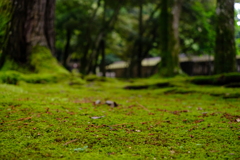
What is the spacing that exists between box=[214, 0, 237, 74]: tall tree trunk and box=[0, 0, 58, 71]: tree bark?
5.91 metres

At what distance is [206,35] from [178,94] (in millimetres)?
10115

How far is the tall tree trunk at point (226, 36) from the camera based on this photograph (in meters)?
6.38

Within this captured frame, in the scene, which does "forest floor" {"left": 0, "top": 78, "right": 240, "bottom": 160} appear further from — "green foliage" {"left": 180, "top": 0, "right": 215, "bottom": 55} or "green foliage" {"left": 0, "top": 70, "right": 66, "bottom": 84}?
"green foliage" {"left": 180, "top": 0, "right": 215, "bottom": 55}

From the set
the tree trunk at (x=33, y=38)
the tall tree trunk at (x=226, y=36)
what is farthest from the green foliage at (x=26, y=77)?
the tall tree trunk at (x=226, y=36)

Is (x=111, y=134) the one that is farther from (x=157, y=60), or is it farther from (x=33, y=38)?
(x=157, y=60)

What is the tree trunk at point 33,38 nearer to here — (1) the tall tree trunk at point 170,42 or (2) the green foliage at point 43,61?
(2) the green foliage at point 43,61

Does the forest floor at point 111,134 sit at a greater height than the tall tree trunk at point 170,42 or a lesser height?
lesser

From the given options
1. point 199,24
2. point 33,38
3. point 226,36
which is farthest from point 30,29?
point 199,24

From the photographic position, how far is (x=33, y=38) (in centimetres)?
760

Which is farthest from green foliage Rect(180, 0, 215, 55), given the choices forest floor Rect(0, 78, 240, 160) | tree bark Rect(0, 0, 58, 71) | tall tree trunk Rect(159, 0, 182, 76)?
forest floor Rect(0, 78, 240, 160)

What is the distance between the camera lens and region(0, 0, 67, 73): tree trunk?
6805 mm

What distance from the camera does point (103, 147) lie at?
1.97 m

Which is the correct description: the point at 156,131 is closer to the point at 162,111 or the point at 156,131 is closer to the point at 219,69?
the point at 162,111

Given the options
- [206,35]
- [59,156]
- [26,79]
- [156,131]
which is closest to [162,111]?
[156,131]
